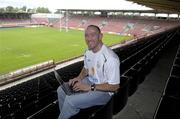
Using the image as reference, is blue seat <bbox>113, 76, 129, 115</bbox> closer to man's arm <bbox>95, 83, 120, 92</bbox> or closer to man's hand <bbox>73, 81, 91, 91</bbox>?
man's arm <bbox>95, 83, 120, 92</bbox>

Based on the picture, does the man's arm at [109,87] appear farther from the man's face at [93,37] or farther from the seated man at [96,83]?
the man's face at [93,37]

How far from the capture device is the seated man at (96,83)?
2812 millimetres

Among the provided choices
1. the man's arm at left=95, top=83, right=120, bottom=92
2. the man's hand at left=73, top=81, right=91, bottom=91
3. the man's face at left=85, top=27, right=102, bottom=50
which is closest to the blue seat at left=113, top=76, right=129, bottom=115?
the man's arm at left=95, top=83, right=120, bottom=92

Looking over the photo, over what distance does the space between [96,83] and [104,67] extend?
285 mm

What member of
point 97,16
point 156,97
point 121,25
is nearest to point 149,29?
point 121,25

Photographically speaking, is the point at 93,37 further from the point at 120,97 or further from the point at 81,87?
the point at 120,97

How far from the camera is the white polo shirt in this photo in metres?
→ 2.92

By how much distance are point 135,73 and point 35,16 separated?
6623cm

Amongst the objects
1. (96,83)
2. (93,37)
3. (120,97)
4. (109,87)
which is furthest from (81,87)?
(93,37)

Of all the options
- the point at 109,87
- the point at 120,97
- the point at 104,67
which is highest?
the point at 104,67

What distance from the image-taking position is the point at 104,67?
2971 millimetres

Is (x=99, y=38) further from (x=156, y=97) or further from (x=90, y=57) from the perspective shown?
(x=156, y=97)

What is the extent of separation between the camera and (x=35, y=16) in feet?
219

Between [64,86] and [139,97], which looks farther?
[139,97]
